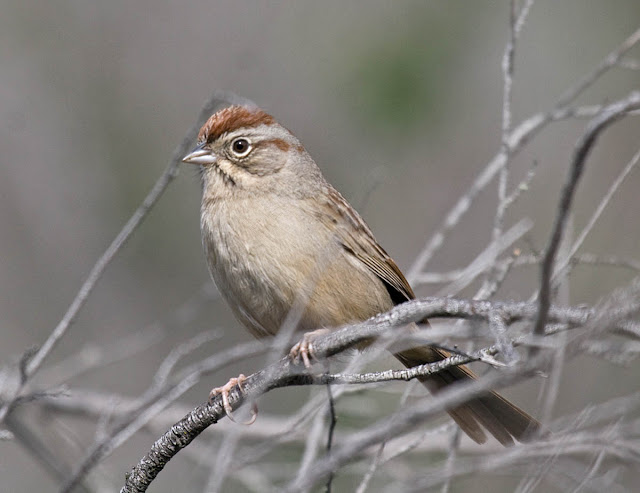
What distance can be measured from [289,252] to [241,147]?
92cm

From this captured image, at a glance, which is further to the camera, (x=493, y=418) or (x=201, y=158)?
(x=201, y=158)

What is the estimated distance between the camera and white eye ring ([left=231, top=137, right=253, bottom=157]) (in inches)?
201

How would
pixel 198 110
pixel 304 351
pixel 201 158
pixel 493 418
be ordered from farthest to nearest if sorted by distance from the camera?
pixel 198 110, pixel 201 158, pixel 493 418, pixel 304 351

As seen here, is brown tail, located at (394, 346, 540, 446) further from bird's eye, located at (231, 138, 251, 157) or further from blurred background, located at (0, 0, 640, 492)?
blurred background, located at (0, 0, 640, 492)

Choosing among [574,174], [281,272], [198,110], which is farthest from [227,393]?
[198,110]

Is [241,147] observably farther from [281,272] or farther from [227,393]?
[227,393]

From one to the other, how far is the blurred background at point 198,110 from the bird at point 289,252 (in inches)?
118

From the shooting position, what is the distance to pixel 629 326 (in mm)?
2492

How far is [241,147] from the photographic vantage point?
5.14m

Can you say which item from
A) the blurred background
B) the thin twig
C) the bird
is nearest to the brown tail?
the bird

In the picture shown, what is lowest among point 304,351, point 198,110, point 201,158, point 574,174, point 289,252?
point 304,351

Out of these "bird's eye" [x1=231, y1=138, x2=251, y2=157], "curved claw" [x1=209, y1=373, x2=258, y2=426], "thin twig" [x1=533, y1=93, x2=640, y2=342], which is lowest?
"curved claw" [x1=209, y1=373, x2=258, y2=426]

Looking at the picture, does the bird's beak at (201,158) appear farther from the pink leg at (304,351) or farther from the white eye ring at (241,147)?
the pink leg at (304,351)

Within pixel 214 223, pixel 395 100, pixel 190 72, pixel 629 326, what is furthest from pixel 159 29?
pixel 629 326
